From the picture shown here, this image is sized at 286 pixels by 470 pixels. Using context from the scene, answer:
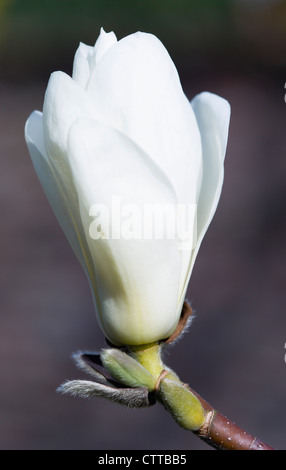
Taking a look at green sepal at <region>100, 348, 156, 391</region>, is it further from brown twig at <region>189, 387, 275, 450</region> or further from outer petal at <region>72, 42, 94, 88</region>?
outer petal at <region>72, 42, 94, 88</region>

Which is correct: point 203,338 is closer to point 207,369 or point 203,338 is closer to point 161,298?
point 207,369

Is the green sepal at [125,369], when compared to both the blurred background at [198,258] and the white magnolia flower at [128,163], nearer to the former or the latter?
the white magnolia flower at [128,163]

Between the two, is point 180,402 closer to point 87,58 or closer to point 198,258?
point 87,58

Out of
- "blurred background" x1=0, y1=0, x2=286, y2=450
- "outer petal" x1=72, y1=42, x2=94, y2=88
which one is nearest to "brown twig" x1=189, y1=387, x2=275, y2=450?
"outer petal" x1=72, y1=42, x2=94, y2=88

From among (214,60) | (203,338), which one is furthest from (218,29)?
(203,338)

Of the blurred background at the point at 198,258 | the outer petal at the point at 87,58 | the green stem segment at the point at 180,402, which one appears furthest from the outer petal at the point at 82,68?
the blurred background at the point at 198,258

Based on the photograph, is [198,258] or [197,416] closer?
[197,416]

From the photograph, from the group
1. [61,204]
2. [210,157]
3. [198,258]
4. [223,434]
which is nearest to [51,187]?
[61,204]

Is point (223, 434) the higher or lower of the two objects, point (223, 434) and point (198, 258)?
the lower
